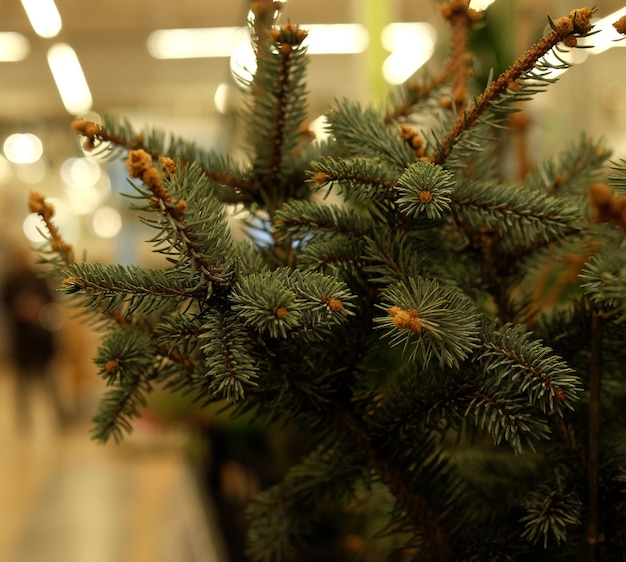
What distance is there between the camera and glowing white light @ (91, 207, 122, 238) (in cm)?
598

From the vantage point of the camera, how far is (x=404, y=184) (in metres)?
0.46

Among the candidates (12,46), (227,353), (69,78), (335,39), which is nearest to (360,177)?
(227,353)

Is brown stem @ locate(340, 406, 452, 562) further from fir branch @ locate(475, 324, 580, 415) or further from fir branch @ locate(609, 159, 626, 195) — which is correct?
fir branch @ locate(609, 159, 626, 195)

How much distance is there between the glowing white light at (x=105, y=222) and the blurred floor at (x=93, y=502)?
73.2 inches

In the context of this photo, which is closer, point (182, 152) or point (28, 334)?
point (182, 152)

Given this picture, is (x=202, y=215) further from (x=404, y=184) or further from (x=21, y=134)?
(x=21, y=134)

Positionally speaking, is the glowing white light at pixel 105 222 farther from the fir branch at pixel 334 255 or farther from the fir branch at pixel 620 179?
the fir branch at pixel 620 179

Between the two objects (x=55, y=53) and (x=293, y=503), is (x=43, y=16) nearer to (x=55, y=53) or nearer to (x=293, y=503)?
(x=55, y=53)

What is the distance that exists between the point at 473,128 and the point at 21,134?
13.6ft

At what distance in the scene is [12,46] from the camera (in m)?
3.12

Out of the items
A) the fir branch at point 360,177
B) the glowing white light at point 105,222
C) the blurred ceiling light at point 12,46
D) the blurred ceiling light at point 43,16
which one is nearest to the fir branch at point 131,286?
the fir branch at point 360,177

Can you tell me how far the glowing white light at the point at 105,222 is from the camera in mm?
5977

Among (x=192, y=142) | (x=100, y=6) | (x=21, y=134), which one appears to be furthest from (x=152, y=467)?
(x=192, y=142)

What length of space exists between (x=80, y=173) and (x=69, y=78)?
62 centimetres
